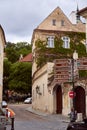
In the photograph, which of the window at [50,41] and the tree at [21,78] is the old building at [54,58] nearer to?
the window at [50,41]

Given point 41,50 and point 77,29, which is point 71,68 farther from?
point 77,29

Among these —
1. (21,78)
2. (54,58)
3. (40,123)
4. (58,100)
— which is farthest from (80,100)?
(21,78)

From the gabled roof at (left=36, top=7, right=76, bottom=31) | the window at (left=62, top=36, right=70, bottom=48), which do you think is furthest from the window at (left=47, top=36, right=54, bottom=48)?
the gabled roof at (left=36, top=7, right=76, bottom=31)

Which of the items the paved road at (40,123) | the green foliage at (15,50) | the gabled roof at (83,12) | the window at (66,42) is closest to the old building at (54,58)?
the window at (66,42)

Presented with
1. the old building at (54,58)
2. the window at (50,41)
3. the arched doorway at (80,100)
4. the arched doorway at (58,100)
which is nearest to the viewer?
the arched doorway at (80,100)

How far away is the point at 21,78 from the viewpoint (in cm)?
8275

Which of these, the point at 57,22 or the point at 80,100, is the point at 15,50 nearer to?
the point at 57,22

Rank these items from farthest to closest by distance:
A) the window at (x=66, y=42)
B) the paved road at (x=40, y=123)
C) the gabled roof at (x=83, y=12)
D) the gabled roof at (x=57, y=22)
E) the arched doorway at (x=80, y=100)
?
the gabled roof at (x=57, y=22)
the window at (x=66, y=42)
the arched doorway at (x=80, y=100)
the gabled roof at (x=83, y=12)
the paved road at (x=40, y=123)

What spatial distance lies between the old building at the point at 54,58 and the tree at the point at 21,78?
21.8 m

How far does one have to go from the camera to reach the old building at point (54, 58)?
3716 centimetres

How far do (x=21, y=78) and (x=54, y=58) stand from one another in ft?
104

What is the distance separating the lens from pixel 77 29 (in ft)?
204

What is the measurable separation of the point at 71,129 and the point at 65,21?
4590 cm

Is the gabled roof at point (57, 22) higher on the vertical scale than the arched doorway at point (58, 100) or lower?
higher
